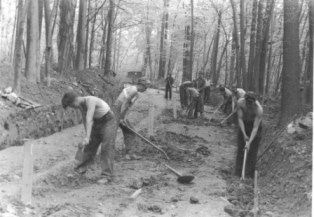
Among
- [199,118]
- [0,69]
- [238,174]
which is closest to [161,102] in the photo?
[199,118]

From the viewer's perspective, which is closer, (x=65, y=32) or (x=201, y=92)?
(x=201, y=92)

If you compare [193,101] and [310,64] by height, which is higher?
[310,64]

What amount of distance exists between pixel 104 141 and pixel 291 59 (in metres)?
5.87

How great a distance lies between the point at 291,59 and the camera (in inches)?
417

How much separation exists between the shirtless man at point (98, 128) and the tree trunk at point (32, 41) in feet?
22.2

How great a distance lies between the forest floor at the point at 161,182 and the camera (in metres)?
5.90

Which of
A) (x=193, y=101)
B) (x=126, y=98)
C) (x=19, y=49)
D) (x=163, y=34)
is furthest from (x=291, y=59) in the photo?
(x=163, y=34)

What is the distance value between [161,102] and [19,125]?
11.7 m

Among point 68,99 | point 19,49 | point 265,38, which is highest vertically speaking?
point 265,38

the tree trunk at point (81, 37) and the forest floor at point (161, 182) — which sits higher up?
the tree trunk at point (81, 37)

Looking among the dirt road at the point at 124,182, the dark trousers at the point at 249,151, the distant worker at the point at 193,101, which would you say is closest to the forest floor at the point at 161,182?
the dirt road at the point at 124,182

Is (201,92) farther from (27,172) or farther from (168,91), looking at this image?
(27,172)

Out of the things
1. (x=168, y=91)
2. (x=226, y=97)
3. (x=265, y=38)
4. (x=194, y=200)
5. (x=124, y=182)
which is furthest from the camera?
(x=168, y=91)

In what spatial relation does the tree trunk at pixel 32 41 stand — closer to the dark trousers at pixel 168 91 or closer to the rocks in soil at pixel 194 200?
the rocks in soil at pixel 194 200
